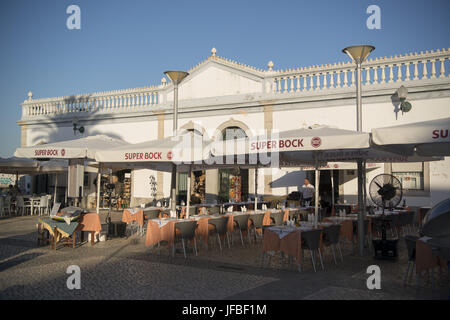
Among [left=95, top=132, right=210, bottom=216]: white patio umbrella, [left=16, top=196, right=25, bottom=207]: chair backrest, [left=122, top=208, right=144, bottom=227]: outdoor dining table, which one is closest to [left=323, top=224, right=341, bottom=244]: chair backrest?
[left=95, top=132, right=210, bottom=216]: white patio umbrella

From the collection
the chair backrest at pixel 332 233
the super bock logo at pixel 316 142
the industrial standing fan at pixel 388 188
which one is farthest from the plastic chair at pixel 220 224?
the industrial standing fan at pixel 388 188

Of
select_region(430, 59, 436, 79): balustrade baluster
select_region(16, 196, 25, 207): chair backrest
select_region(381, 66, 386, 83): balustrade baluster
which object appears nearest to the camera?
select_region(430, 59, 436, 79): balustrade baluster

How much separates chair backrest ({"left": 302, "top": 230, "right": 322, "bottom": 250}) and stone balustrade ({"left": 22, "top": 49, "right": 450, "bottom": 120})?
9.36 m

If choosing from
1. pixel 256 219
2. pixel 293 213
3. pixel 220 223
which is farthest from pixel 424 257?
pixel 293 213

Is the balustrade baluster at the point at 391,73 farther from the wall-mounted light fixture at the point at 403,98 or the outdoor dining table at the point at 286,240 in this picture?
the outdoor dining table at the point at 286,240

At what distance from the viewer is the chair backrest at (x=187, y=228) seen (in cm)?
812

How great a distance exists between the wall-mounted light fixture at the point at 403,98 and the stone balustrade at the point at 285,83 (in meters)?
0.55

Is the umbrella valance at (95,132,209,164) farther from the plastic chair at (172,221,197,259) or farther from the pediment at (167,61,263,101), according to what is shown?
the pediment at (167,61,263,101)

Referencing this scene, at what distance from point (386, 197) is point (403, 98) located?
6864mm

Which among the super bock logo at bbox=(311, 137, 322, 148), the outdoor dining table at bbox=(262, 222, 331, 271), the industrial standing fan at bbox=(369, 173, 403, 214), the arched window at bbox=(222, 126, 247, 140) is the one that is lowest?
the outdoor dining table at bbox=(262, 222, 331, 271)

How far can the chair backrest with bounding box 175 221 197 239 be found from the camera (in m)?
8.12

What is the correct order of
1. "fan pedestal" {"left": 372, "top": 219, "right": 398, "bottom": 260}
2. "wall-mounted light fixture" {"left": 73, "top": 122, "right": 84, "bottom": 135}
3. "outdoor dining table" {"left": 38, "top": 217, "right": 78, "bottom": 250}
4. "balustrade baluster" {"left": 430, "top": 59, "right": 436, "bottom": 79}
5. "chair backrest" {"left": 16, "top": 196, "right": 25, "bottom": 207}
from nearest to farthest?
"fan pedestal" {"left": 372, "top": 219, "right": 398, "bottom": 260}
"outdoor dining table" {"left": 38, "top": 217, "right": 78, "bottom": 250}
"balustrade baluster" {"left": 430, "top": 59, "right": 436, "bottom": 79}
"chair backrest" {"left": 16, "top": 196, "right": 25, "bottom": 207}
"wall-mounted light fixture" {"left": 73, "top": 122, "right": 84, "bottom": 135}

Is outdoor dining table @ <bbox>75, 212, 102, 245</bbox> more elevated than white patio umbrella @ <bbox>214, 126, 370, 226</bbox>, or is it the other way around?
white patio umbrella @ <bbox>214, 126, 370, 226</bbox>

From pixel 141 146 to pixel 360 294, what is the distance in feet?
18.0
